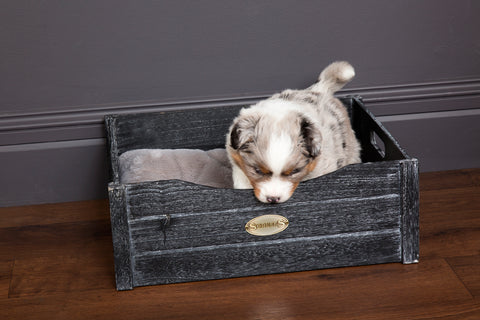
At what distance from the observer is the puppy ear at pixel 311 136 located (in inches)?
74.3

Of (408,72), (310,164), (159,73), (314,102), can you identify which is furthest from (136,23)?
(408,72)

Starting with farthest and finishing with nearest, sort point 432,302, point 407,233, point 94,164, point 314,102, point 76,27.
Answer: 1. point 94,164
2. point 76,27
3. point 314,102
4. point 407,233
5. point 432,302

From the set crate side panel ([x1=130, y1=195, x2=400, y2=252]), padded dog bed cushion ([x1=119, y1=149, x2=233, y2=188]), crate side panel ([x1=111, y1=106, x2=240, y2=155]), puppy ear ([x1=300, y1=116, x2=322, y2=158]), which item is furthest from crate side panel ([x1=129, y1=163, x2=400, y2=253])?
crate side panel ([x1=111, y1=106, x2=240, y2=155])

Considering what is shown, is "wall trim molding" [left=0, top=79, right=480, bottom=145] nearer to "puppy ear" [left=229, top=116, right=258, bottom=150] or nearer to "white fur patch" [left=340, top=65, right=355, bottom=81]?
"white fur patch" [left=340, top=65, right=355, bottom=81]

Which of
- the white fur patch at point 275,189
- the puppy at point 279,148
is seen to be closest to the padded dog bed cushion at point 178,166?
the puppy at point 279,148

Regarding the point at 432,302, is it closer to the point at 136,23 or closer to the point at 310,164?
the point at 310,164

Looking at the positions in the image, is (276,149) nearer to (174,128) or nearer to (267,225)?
(267,225)

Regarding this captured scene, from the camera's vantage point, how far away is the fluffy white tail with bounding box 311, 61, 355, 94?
7.62 ft

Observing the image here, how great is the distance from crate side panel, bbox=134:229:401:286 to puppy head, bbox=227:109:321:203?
24cm

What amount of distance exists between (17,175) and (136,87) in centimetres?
66

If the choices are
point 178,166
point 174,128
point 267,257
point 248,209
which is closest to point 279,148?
point 248,209

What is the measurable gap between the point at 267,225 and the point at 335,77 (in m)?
0.72

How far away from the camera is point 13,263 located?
87.7 inches

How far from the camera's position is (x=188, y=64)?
2.59m
